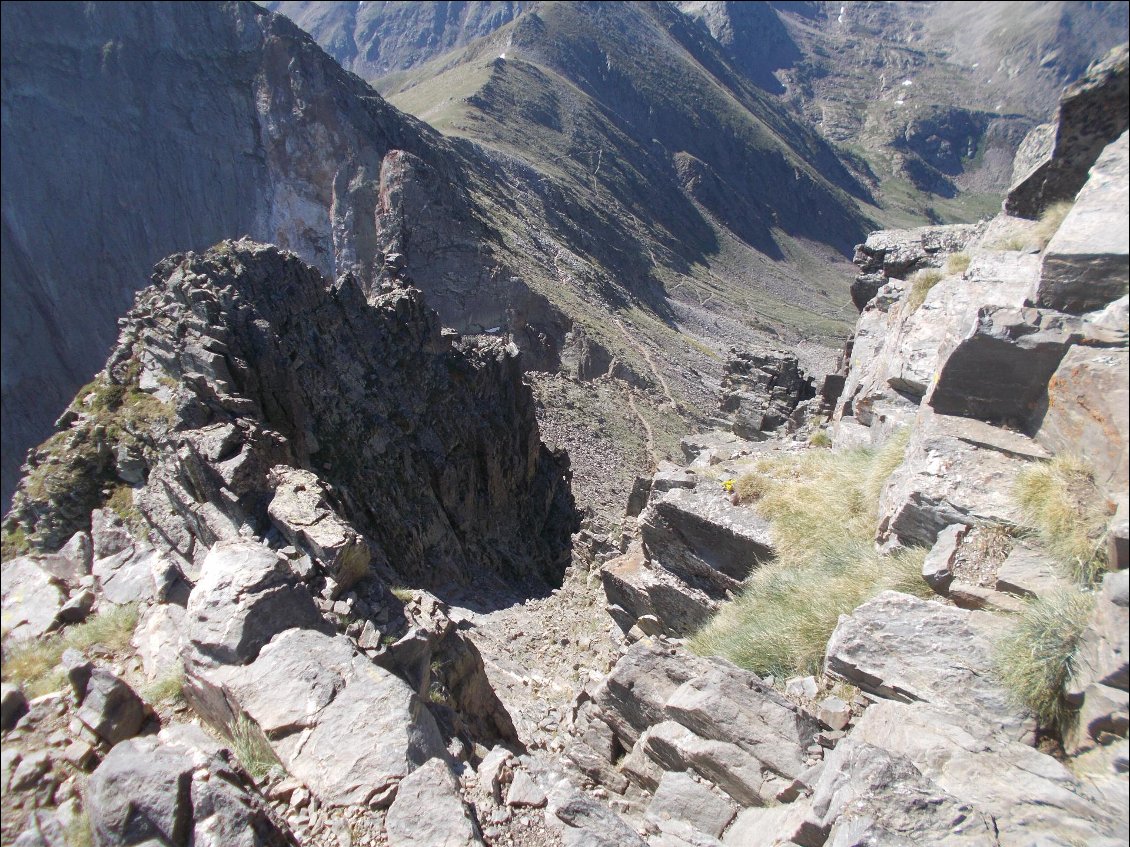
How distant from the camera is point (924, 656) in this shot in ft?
19.4

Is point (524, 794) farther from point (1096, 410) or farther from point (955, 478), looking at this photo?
point (1096, 410)

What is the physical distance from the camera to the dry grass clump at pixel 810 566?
7.42m

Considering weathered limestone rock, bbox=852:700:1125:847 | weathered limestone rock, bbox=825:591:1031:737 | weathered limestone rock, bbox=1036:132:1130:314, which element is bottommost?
weathered limestone rock, bbox=852:700:1125:847

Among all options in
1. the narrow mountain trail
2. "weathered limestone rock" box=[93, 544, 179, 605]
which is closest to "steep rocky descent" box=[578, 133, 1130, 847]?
"weathered limestone rock" box=[93, 544, 179, 605]

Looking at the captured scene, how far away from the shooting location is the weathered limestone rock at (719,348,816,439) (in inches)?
1043

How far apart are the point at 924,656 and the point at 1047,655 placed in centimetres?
108

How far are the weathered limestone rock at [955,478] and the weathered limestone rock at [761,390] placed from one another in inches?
699

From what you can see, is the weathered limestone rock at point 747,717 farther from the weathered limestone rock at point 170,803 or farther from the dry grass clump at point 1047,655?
the weathered limestone rock at point 170,803

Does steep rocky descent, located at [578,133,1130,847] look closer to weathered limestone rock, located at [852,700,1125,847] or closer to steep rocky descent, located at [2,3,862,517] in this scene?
weathered limestone rock, located at [852,700,1125,847]

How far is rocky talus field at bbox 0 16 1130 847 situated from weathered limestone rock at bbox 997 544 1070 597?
3 centimetres

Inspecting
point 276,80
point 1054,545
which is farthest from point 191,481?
point 276,80

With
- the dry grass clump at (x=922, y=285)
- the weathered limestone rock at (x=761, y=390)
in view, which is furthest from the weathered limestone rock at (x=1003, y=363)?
the weathered limestone rock at (x=761, y=390)

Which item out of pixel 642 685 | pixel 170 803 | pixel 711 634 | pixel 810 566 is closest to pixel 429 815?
pixel 170 803

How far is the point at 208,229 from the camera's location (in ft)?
202
